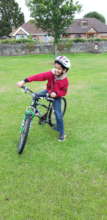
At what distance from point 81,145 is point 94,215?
155cm

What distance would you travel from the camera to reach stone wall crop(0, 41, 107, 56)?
66.8ft

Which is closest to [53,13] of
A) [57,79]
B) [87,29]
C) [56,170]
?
[57,79]

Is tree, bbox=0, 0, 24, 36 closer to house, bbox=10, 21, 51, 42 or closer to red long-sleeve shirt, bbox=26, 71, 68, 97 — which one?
house, bbox=10, 21, 51, 42

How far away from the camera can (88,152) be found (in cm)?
362

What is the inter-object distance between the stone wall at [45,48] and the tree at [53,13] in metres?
4.95

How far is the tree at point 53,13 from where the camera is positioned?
14680 millimetres

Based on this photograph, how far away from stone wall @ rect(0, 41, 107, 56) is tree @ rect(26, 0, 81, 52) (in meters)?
4.95

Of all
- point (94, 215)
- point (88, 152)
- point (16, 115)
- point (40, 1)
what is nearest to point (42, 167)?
point (88, 152)

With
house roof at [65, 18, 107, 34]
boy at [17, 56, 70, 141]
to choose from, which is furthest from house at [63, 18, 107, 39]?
boy at [17, 56, 70, 141]

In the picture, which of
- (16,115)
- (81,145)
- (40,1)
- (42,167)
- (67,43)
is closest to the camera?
(42,167)

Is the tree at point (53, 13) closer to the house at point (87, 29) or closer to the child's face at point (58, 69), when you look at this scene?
the child's face at point (58, 69)

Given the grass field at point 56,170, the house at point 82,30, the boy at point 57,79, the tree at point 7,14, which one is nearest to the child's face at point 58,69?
the boy at point 57,79

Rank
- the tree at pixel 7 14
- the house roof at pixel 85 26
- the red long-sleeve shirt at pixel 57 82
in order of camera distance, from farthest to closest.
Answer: the tree at pixel 7 14 < the house roof at pixel 85 26 < the red long-sleeve shirt at pixel 57 82

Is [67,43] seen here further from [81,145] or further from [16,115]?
[81,145]
